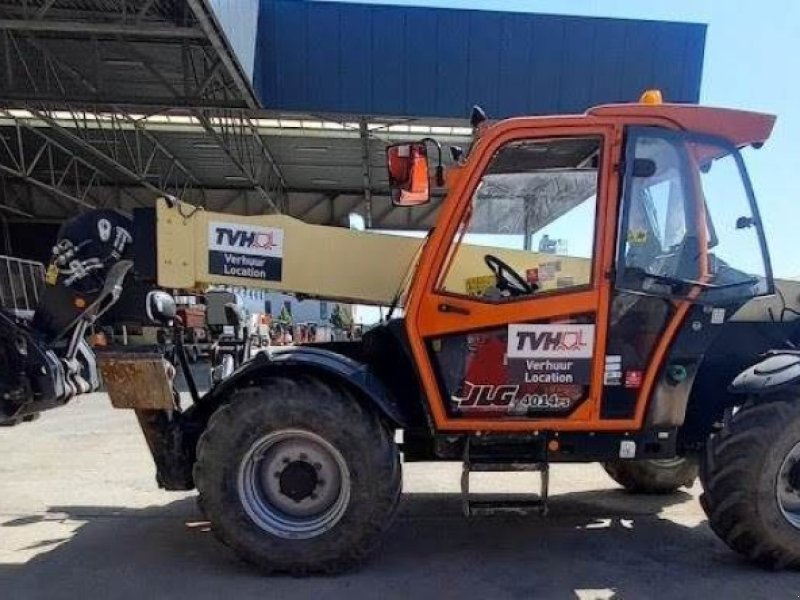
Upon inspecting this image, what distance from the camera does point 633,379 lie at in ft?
13.2

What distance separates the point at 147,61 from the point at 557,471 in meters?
9.67

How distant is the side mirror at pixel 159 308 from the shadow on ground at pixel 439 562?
1.43 meters

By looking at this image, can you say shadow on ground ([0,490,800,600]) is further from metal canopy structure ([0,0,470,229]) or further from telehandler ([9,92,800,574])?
metal canopy structure ([0,0,470,229])

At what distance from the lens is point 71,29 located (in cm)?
1007

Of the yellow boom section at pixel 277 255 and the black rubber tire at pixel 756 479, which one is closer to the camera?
the black rubber tire at pixel 756 479

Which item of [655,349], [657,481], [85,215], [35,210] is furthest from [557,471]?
[35,210]

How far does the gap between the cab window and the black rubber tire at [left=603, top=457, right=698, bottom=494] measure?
200 centimetres

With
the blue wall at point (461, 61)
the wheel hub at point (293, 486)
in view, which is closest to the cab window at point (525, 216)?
the wheel hub at point (293, 486)

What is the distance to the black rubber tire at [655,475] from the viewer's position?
5480 mm

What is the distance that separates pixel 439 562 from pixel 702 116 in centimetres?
298

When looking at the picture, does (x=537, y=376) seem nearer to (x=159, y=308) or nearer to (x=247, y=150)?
(x=159, y=308)

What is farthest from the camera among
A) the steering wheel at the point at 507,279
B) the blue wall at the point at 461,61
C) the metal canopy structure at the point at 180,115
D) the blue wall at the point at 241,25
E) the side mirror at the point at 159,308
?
the blue wall at the point at 461,61

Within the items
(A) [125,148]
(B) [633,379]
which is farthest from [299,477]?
(A) [125,148]

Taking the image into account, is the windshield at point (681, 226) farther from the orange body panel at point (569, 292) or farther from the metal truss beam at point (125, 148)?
the metal truss beam at point (125, 148)
